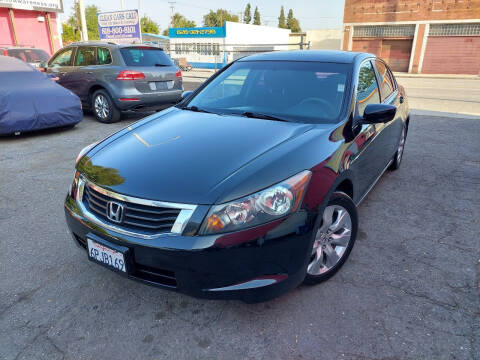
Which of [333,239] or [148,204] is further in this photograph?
[333,239]

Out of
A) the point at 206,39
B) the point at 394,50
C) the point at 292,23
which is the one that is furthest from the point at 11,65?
the point at 292,23

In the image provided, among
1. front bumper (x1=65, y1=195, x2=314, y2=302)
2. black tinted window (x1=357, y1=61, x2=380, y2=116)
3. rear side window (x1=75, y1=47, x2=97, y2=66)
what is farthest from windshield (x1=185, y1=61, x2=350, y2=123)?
rear side window (x1=75, y1=47, x2=97, y2=66)

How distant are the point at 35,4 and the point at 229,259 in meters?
24.1

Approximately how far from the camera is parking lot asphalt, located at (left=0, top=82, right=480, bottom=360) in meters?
2.05

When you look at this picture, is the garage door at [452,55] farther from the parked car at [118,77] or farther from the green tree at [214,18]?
the green tree at [214,18]

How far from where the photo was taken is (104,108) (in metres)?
7.98

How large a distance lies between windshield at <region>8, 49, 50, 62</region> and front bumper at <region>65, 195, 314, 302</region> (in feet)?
36.5

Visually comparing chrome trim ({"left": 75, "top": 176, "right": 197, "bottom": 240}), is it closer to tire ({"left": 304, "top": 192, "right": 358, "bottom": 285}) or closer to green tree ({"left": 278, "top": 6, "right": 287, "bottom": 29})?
tire ({"left": 304, "top": 192, "right": 358, "bottom": 285})

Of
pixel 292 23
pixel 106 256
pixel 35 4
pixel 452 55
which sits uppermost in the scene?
pixel 292 23

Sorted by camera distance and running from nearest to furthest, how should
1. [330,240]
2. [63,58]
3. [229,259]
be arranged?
[229,259] → [330,240] → [63,58]

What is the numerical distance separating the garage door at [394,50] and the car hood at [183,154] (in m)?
32.4

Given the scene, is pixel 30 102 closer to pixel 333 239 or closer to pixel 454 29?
pixel 333 239

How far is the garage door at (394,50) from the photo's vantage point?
1228 inches

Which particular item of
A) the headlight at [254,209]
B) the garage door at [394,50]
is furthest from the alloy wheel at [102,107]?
the garage door at [394,50]
